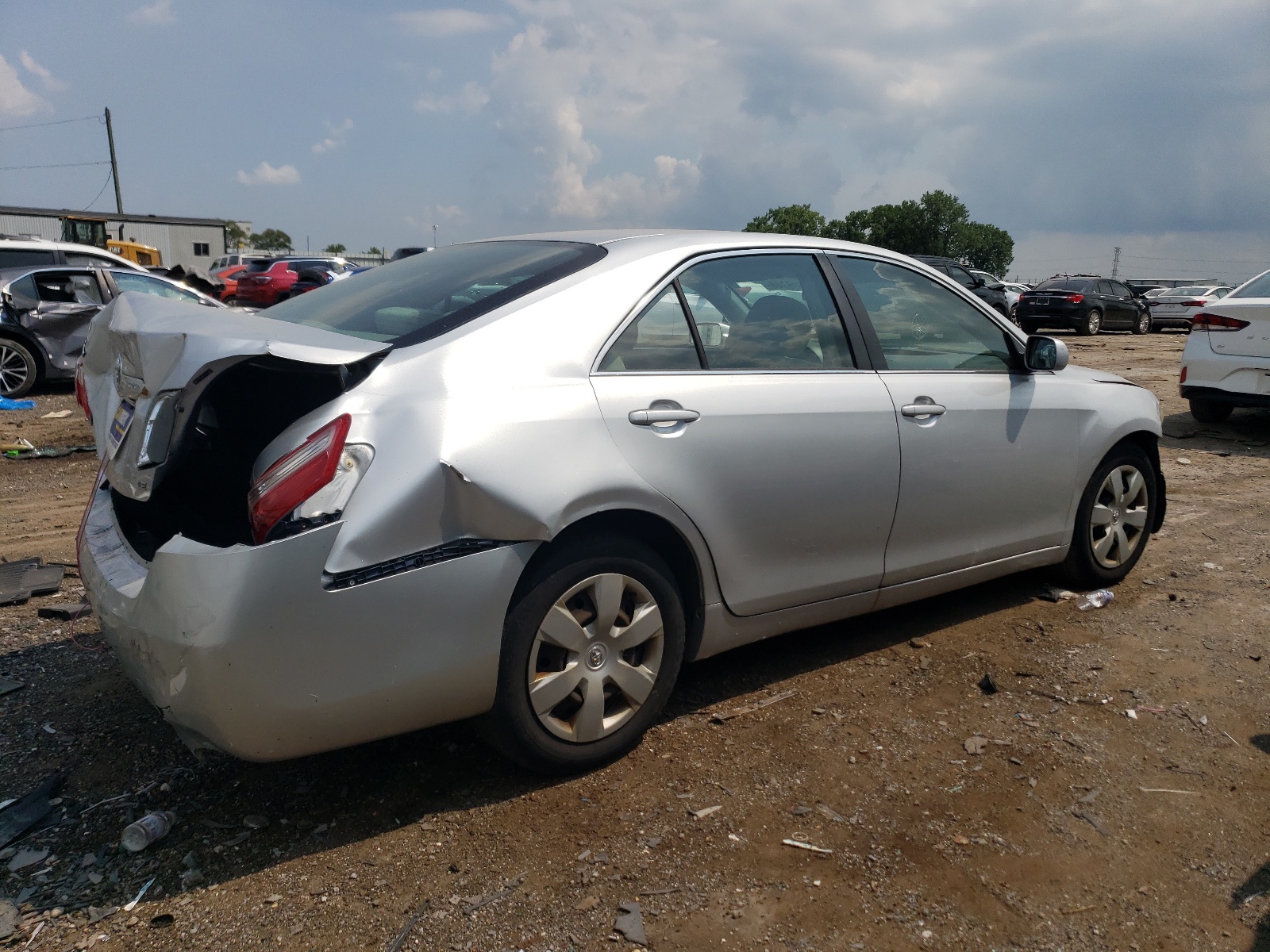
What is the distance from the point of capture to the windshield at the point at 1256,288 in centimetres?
939

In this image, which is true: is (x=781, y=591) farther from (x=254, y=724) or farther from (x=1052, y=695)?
(x=254, y=724)

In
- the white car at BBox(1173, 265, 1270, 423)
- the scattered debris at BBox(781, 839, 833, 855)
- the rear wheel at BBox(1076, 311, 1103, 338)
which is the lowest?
the scattered debris at BBox(781, 839, 833, 855)

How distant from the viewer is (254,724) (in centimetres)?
247

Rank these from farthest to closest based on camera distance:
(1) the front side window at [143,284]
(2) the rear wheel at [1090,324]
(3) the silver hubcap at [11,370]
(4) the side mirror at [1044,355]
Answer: (2) the rear wheel at [1090,324]
(1) the front side window at [143,284]
(3) the silver hubcap at [11,370]
(4) the side mirror at [1044,355]

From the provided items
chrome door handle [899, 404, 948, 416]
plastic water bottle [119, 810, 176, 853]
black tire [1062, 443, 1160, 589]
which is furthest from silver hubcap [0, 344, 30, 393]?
black tire [1062, 443, 1160, 589]

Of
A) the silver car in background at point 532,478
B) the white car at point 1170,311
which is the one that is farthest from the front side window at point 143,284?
the white car at point 1170,311

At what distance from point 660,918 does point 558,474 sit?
3.88 feet

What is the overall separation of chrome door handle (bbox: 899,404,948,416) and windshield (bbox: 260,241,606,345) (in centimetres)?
131

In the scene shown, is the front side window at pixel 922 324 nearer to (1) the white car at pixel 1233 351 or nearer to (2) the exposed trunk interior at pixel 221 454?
(2) the exposed trunk interior at pixel 221 454

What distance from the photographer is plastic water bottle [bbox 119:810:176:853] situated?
2678mm

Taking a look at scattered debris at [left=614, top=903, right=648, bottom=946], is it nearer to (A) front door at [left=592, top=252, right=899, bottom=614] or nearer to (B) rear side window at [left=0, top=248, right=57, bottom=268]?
(A) front door at [left=592, top=252, right=899, bottom=614]

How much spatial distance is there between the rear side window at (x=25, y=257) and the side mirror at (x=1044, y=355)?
500 inches

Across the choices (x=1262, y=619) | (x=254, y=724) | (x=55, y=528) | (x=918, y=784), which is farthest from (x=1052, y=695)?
(x=55, y=528)

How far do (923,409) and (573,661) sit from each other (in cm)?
175
